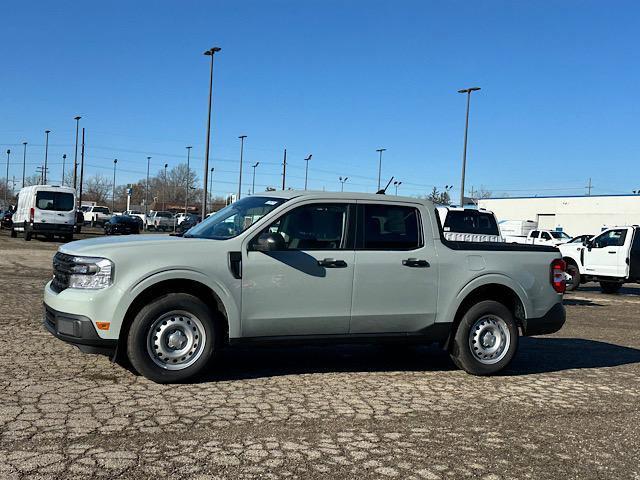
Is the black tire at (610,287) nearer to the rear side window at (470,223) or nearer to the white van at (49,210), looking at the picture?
the rear side window at (470,223)

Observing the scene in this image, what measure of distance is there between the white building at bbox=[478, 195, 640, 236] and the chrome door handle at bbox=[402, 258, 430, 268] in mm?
55874

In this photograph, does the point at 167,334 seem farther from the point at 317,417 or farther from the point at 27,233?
the point at 27,233

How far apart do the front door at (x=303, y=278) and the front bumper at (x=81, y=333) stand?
1.23m

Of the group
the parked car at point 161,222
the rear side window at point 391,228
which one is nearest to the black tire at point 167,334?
the rear side window at point 391,228

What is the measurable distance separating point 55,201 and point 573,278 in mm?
22572

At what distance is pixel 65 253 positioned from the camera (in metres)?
6.37

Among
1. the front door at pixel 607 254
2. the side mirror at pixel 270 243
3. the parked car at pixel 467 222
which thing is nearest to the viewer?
the side mirror at pixel 270 243

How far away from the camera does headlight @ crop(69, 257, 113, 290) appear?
6.02 meters

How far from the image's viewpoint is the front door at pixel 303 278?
6.41 metres

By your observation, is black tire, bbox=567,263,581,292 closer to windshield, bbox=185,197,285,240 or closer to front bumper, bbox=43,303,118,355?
windshield, bbox=185,197,285,240

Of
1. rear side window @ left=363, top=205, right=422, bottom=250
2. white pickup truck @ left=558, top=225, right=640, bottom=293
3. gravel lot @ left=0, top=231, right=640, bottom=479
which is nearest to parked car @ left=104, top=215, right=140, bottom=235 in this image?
white pickup truck @ left=558, top=225, right=640, bottom=293

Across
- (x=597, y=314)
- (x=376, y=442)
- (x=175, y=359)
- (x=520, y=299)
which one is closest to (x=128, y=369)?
(x=175, y=359)

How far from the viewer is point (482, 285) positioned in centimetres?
727

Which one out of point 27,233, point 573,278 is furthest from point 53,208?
point 573,278
